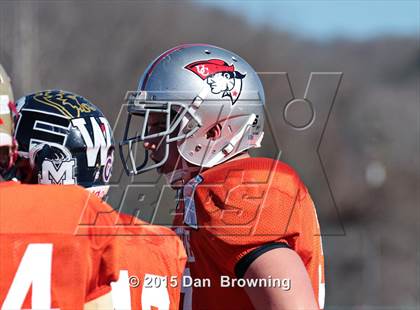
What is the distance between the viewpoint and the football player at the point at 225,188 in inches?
112

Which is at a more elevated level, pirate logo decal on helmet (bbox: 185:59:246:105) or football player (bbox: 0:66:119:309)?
pirate logo decal on helmet (bbox: 185:59:246:105)

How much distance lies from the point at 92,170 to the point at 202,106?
513 millimetres

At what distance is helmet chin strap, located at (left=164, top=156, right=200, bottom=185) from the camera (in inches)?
131

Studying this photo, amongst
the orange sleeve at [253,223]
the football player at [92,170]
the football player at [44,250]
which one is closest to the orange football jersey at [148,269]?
the football player at [92,170]

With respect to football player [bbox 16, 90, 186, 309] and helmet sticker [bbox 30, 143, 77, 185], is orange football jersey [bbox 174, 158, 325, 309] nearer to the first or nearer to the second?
football player [bbox 16, 90, 186, 309]

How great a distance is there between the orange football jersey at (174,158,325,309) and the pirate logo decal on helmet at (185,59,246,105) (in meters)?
0.31

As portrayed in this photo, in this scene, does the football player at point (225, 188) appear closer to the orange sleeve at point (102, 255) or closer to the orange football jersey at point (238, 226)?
the orange football jersey at point (238, 226)

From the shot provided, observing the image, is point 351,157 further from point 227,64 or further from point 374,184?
point 227,64

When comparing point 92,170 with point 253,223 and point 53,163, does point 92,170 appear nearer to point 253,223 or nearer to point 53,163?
point 53,163

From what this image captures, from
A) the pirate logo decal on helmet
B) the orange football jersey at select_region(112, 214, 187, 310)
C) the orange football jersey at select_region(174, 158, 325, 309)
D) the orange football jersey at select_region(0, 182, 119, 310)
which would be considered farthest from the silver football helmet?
the orange football jersey at select_region(0, 182, 119, 310)

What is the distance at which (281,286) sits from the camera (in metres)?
2.75

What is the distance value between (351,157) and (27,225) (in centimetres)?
1128

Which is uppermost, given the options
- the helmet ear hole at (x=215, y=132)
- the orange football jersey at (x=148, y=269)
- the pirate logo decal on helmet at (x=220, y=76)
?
the pirate logo decal on helmet at (x=220, y=76)

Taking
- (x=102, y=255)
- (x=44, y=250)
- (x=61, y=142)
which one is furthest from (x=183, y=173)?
(x=44, y=250)
